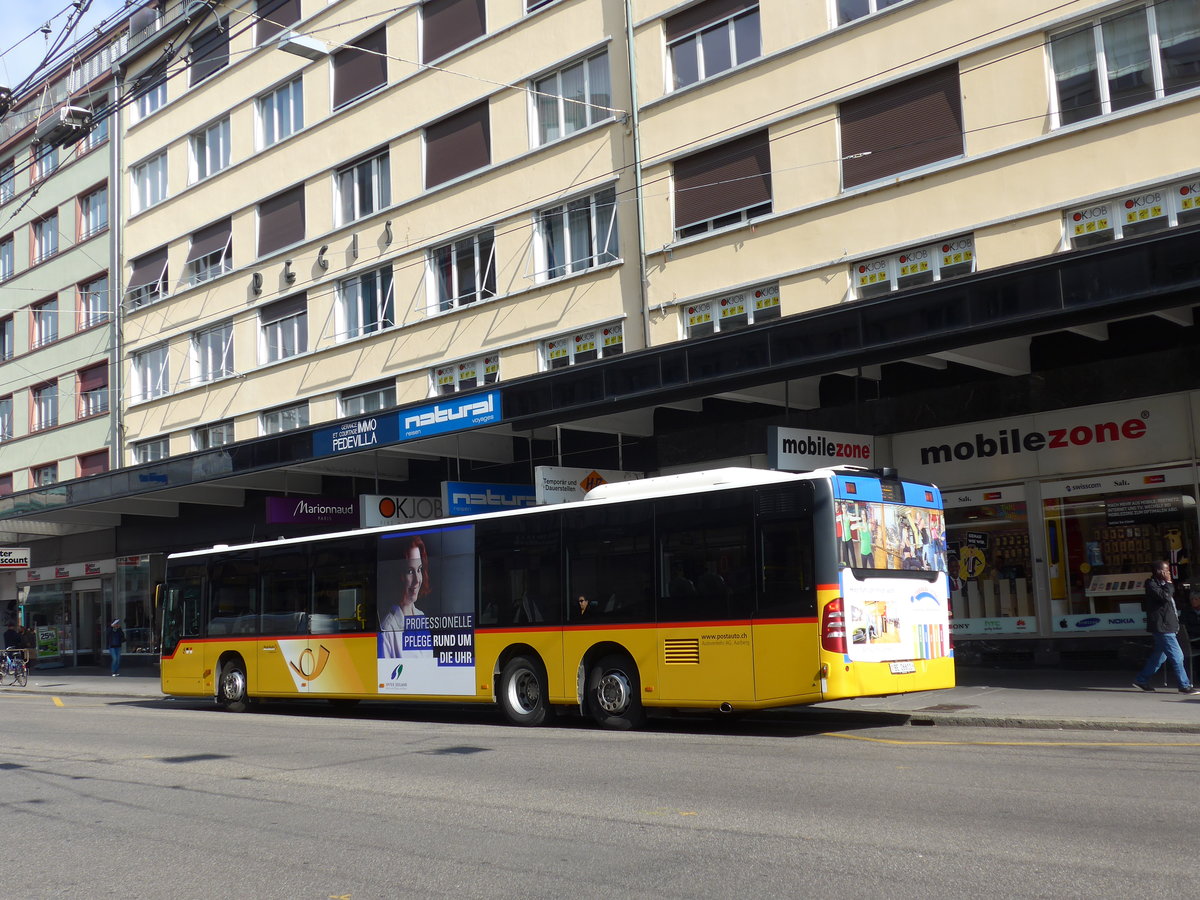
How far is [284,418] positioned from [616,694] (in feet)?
66.2

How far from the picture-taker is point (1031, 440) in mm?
18562

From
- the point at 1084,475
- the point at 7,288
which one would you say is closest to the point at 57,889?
the point at 1084,475

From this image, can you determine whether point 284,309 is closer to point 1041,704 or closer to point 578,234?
point 578,234

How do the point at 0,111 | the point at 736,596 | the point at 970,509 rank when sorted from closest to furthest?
the point at 736,596
the point at 970,509
the point at 0,111

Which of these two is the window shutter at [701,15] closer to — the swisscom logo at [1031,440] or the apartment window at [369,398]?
the swisscom logo at [1031,440]

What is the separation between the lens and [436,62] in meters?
28.2

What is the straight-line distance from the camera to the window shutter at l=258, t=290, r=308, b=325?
3180 centimetres

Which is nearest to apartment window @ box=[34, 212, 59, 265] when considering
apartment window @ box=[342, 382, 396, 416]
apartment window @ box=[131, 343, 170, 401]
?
apartment window @ box=[131, 343, 170, 401]

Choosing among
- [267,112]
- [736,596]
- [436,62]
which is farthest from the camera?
[267,112]

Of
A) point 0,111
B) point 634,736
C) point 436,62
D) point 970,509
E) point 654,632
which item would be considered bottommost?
point 634,736

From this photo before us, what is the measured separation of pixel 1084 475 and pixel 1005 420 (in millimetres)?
1476

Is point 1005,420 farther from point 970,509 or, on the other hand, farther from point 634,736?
point 634,736

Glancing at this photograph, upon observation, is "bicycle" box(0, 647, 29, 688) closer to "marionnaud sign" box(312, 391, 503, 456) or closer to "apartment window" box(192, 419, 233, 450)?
"apartment window" box(192, 419, 233, 450)

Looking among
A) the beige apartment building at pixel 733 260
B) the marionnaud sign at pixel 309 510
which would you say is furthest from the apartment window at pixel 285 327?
the marionnaud sign at pixel 309 510
